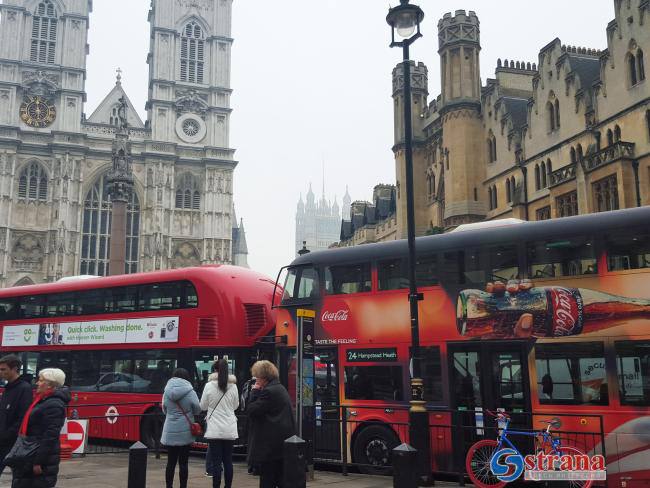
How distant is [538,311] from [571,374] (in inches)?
45.7

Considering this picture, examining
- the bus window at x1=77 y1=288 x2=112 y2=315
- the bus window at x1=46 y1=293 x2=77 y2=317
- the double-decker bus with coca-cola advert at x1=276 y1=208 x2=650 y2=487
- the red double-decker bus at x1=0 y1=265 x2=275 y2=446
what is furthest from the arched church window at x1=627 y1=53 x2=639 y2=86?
the bus window at x1=46 y1=293 x2=77 y2=317

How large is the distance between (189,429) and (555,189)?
23844mm

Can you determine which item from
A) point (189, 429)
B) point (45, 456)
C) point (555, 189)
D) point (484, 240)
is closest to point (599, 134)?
point (555, 189)

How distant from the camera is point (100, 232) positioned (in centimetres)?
6775

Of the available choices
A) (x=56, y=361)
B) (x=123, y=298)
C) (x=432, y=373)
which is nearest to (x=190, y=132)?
(x=56, y=361)

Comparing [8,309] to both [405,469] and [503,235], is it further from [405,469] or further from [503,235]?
[405,469]

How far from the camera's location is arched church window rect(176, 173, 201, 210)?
7088 cm

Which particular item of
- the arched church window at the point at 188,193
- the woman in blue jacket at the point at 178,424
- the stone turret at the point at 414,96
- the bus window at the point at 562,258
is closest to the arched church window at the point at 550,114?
the stone turret at the point at 414,96

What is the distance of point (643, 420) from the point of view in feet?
32.7

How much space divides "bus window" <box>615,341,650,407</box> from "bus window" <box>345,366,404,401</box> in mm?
4010

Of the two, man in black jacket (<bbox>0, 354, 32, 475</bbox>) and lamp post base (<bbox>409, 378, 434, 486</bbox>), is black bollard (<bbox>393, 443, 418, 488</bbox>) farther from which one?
man in black jacket (<bbox>0, 354, 32, 475</bbox>)

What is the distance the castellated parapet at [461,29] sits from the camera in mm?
38656

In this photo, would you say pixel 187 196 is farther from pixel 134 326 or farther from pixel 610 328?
pixel 610 328

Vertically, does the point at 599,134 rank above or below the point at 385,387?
above
